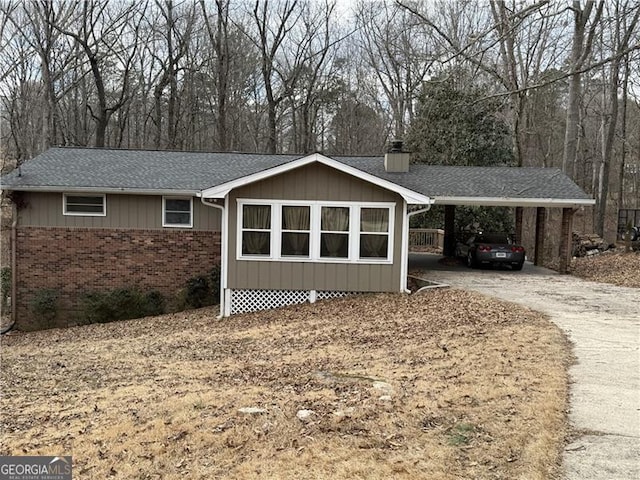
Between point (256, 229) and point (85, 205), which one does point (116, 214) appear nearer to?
point (85, 205)

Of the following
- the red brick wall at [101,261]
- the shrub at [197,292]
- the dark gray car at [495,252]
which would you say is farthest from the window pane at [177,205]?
the dark gray car at [495,252]

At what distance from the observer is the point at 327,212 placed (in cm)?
1256

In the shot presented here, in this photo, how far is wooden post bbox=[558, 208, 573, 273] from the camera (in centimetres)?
1566

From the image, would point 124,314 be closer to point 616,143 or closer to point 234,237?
point 234,237

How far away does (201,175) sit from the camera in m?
15.2

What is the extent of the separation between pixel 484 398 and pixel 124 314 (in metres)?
10.9

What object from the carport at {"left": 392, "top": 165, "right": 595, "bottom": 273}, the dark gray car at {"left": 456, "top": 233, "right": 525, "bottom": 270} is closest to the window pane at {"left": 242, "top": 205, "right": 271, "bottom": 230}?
the carport at {"left": 392, "top": 165, "right": 595, "bottom": 273}

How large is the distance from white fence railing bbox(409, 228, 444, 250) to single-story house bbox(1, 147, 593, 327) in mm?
8332

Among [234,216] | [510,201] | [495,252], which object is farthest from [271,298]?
[495,252]

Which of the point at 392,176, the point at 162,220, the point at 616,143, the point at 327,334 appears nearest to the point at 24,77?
the point at 162,220

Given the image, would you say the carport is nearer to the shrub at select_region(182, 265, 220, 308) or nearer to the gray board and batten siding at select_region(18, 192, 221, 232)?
the gray board and batten siding at select_region(18, 192, 221, 232)

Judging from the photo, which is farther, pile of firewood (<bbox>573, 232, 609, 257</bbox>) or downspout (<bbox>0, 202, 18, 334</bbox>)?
pile of firewood (<bbox>573, 232, 609, 257</bbox>)

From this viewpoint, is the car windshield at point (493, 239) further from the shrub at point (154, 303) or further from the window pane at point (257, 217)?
the shrub at point (154, 303)

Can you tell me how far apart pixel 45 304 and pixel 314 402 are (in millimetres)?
11146
